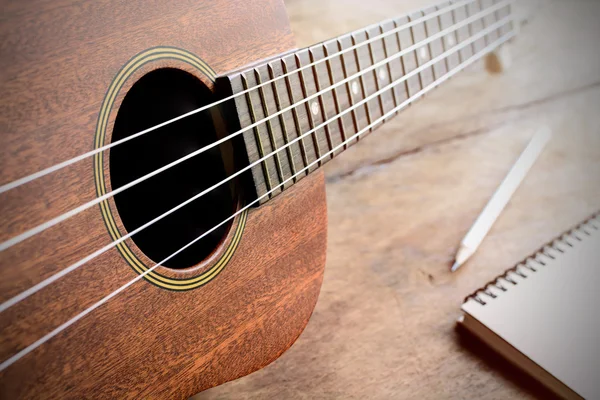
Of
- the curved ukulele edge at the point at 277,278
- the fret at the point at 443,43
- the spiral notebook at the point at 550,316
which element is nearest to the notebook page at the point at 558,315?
the spiral notebook at the point at 550,316

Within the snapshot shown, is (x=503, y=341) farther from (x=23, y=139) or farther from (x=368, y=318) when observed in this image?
(x=23, y=139)

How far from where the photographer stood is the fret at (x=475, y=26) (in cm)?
78

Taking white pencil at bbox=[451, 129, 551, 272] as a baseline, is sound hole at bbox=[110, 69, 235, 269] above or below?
above

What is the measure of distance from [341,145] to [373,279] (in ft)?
0.62

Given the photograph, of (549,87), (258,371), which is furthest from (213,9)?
(549,87)

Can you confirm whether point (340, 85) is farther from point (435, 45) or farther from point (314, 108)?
point (435, 45)

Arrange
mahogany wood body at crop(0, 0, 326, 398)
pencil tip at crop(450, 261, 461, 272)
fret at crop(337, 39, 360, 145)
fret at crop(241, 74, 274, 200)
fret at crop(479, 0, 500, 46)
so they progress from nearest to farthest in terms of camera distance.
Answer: mahogany wood body at crop(0, 0, 326, 398) → fret at crop(241, 74, 274, 200) → fret at crop(337, 39, 360, 145) → pencil tip at crop(450, 261, 461, 272) → fret at crop(479, 0, 500, 46)

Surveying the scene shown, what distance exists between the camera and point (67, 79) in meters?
0.35

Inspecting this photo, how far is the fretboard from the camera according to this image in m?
0.49

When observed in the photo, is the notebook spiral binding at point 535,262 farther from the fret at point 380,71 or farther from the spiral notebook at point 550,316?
the fret at point 380,71

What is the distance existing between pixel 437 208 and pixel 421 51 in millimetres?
224

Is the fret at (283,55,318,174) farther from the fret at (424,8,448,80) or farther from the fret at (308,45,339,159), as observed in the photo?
the fret at (424,8,448,80)

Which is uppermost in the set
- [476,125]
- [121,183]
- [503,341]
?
[121,183]

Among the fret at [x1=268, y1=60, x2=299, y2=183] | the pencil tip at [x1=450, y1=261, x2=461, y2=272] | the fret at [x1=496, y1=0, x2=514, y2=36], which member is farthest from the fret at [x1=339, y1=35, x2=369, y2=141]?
the fret at [x1=496, y1=0, x2=514, y2=36]
